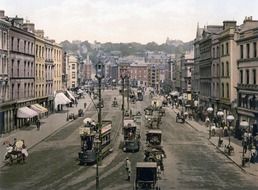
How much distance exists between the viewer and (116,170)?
3859 centimetres

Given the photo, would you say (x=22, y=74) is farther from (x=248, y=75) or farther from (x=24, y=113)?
(x=248, y=75)

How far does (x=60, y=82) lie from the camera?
112m

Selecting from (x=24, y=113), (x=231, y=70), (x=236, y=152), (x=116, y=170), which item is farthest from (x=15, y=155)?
(x=231, y=70)

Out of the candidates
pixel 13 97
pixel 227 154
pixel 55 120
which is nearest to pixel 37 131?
pixel 13 97

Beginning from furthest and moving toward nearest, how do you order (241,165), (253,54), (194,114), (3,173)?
1. (194,114)
2. (253,54)
3. (241,165)
4. (3,173)

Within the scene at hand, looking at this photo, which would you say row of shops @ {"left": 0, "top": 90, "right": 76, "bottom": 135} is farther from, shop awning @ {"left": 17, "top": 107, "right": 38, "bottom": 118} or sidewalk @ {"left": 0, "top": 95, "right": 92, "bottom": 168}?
sidewalk @ {"left": 0, "top": 95, "right": 92, "bottom": 168}

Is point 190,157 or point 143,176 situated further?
point 190,157

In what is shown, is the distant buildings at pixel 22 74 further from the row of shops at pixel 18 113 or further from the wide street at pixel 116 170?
the wide street at pixel 116 170

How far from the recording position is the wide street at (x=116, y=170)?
109 feet

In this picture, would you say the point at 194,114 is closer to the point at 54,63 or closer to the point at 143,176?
the point at 54,63

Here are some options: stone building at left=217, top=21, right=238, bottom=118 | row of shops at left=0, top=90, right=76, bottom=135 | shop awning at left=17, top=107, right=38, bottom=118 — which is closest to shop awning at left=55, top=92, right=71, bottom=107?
row of shops at left=0, top=90, right=76, bottom=135

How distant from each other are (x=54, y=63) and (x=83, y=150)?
65.1m

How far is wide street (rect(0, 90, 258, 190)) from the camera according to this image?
109 ft

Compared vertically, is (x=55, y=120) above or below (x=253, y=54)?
below
